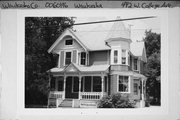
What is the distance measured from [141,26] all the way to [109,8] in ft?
1.90

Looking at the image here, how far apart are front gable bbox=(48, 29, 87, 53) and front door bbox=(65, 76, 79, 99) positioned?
0.51 m

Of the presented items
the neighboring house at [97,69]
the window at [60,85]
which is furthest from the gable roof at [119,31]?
the window at [60,85]

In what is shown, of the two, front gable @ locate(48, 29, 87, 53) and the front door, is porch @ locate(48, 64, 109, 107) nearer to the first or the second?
the front door

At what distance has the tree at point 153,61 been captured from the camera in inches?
189

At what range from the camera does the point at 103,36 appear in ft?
15.9

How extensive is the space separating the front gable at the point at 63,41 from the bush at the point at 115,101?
2.86 feet

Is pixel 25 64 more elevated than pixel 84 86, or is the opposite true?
pixel 25 64

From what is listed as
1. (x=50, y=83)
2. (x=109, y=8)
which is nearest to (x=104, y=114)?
(x=50, y=83)

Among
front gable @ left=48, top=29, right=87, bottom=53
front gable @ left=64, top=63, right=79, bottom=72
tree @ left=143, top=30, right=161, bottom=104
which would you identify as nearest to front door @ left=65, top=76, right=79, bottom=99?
front gable @ left=64, top=63, right=79, bottom=72

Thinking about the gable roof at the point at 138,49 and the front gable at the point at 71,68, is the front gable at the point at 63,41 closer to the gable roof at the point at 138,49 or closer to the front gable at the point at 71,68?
the front gable at the point at 71,68

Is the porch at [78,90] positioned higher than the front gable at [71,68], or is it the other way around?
the front gable at [71,68]

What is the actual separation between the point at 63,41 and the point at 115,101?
4.14 ft

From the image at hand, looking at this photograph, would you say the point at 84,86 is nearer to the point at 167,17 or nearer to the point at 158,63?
the point at 158,63

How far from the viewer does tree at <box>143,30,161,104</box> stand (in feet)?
15.7
